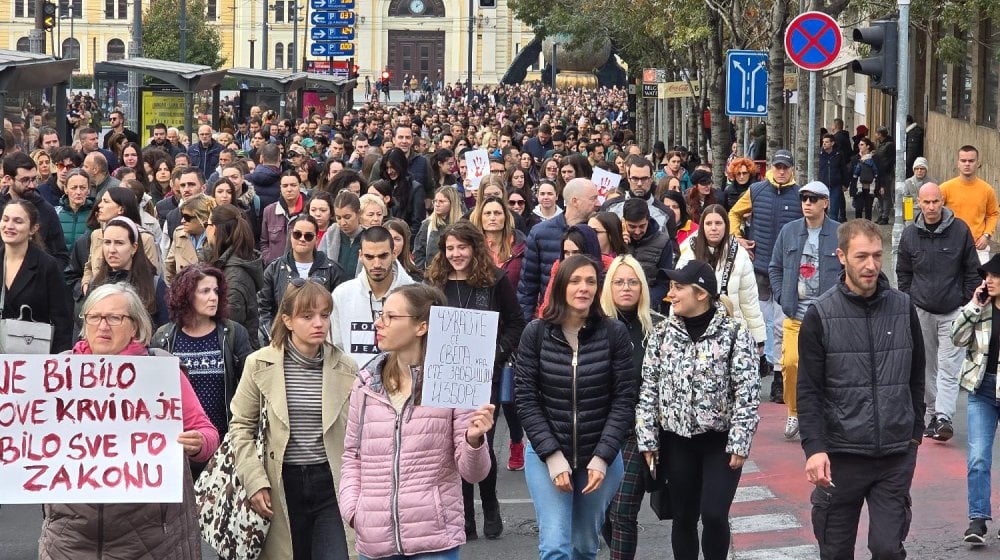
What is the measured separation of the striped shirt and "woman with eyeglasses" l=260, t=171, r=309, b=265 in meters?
6.42

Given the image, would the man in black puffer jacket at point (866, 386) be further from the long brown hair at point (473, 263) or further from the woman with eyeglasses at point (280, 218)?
the woman with eyeglasses at point (280, 218)

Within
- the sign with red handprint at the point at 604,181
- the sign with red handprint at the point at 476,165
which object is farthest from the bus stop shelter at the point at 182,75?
the sign with red handprint at the point at 604,181

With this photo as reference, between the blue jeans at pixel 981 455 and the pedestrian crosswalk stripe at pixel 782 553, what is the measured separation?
0.84 meters

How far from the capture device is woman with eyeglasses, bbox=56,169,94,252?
11.8 m

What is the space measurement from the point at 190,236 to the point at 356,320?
2.85 metres

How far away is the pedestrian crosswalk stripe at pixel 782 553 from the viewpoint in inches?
332

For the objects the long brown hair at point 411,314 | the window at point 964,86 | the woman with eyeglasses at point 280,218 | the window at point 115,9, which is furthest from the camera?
the window at point 115,9

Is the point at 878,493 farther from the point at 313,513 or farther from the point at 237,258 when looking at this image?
the point at 237,258

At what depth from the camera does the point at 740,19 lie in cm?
2706

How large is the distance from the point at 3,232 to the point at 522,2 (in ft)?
146

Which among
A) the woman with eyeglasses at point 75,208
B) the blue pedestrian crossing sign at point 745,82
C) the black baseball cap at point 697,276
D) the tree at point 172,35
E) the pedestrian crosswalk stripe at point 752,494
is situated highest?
the tree at point 172,35

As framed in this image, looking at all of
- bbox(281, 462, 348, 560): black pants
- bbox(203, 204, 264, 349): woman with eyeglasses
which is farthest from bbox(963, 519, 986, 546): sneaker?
bbox(203, 204, 264, 349): woman with eyeglasses

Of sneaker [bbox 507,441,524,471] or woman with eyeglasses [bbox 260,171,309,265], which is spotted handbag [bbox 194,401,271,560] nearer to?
sneaker [bbox 507,441,524,471]

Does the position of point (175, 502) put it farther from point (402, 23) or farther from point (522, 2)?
point (402, 23)
